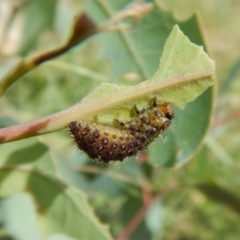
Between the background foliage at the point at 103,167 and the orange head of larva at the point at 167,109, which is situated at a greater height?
the orange head of larva at the point at 167,109

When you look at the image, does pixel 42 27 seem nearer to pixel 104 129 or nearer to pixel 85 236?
pixel 85 236

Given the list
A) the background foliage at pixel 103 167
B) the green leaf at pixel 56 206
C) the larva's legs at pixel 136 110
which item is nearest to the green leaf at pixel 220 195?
the background foliage at pixel 103 167

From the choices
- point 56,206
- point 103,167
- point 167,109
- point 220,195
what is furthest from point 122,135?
point 220,195

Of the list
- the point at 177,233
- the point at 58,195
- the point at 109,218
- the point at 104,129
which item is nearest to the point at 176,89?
the point at 104,129

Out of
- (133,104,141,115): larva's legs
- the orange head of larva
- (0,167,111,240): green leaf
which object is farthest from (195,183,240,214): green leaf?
(133,104,141,115): larva's legs

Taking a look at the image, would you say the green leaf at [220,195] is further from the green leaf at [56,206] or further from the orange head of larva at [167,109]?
the orange head of larva at [167,109]

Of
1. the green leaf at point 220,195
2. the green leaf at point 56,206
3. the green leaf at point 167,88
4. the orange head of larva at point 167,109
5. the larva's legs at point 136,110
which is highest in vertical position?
the green leaf at point 167,88

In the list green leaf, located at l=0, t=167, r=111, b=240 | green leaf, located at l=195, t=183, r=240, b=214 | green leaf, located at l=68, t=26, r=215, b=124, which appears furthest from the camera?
green leaf, located at l=195, t=183, r=240, b=214

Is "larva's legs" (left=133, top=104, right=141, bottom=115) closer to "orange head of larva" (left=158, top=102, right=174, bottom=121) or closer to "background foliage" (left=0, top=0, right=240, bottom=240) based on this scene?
"orange head of larva" (left=158, top=102, right=174, bottom=121)

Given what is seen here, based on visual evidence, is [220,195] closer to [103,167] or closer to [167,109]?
[103,167]
